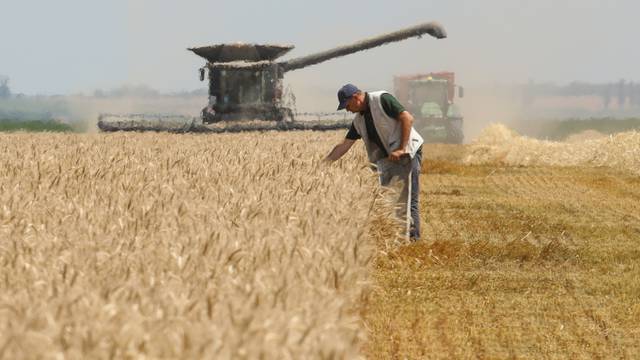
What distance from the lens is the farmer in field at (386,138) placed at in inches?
480

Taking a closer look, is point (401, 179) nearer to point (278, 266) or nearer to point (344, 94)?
point (344, 94)

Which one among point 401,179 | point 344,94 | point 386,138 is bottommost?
point 401,179

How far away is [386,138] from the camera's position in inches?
504

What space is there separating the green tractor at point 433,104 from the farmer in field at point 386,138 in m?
41.3

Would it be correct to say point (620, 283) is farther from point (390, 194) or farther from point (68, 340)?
point (68, 340)

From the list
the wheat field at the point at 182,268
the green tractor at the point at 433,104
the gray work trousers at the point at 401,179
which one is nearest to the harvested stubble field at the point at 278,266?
the wheat field at the point at 182,268

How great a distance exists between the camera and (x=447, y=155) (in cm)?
4159

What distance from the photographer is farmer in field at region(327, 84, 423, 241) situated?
40.0ft

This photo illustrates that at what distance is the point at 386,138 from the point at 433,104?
45.3m

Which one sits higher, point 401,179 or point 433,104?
point 401,179

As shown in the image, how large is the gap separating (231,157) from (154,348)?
944 cm

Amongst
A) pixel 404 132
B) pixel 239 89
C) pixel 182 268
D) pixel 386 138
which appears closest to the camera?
pixel 182 268

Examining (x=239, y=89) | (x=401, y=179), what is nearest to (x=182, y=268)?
(x=401, y=179)

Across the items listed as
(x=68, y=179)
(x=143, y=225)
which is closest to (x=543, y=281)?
(x=68, y=179)
